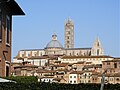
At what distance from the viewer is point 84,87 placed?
10000 mm

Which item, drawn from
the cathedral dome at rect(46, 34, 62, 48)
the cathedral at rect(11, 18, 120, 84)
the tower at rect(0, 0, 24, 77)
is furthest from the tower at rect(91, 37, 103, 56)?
the tower at rect(0, 0, 24, 77)

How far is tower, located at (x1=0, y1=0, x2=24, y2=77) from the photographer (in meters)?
16.1

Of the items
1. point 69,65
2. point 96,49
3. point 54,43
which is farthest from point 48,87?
point 54,43

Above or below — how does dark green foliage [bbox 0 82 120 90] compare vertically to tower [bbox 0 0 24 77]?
below

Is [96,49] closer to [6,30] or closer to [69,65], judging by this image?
[69,65]

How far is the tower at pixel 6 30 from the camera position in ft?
52.9

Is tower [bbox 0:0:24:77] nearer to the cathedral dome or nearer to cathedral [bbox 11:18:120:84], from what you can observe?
cathedral [bbox 11:18:120:84]

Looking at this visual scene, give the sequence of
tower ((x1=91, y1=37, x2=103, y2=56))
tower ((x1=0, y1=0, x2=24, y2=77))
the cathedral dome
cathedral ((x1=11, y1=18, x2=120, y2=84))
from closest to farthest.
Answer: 1. tower ((x1=0, y1=0, x2=24, y2=77))
2. cathedral ((x1=11, y1=18, x2=120, y2=84))
3. tower ((x1=91, y1=37, x2=103, y2=56))
4. the cathedral dome

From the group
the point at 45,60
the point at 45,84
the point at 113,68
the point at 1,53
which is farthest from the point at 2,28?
the point at 45,60

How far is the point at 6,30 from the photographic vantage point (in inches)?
671

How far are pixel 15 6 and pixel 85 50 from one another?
181 meters

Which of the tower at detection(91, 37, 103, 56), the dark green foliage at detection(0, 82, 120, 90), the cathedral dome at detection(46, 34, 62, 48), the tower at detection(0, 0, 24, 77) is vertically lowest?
the dark green foliage at detection(0, 82, 120, 90)

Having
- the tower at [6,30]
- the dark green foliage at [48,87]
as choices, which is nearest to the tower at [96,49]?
the tower at [6,30]

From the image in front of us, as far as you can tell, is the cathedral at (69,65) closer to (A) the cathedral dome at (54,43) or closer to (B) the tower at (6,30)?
(A) the cathedral dome at (54,43)
